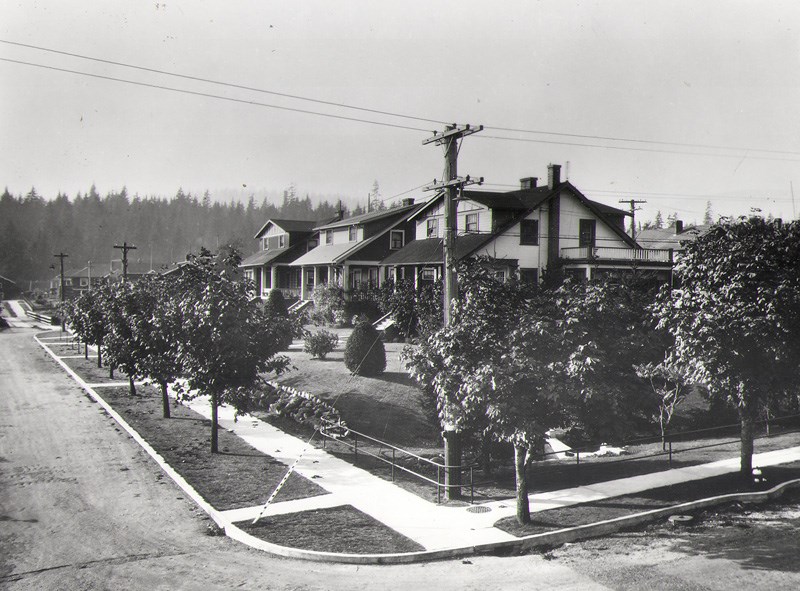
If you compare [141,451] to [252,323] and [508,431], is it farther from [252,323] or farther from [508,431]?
[508,431]

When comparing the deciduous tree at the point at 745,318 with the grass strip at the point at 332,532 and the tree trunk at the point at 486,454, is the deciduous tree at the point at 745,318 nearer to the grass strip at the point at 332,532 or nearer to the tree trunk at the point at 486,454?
the tree trunk at the point at 486,454

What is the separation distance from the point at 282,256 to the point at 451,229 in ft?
148

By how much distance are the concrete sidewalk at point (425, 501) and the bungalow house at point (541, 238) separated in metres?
19.9

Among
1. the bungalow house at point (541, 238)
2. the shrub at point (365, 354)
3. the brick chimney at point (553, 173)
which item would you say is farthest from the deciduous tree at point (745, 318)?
the brick chimney at point (553, 173)

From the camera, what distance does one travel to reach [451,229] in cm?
1340

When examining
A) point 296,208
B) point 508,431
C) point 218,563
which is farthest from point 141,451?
point 296,208

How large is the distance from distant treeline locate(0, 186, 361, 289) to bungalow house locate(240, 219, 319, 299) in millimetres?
69298

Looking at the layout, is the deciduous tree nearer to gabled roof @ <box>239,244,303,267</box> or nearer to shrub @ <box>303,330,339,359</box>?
shrub @ <box>303,330,339,359</box>

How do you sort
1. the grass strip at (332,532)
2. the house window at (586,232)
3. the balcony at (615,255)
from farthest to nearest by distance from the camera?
the house window at (586,232) → the balcony at (615,255) → the grass strip at (332,532)

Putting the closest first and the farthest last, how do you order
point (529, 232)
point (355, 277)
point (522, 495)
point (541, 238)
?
point (522, 495), point (529, 232), point (541, 238), point (355, 277)

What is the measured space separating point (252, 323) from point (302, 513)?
20.0 ft

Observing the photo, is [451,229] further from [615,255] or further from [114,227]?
[114,227]

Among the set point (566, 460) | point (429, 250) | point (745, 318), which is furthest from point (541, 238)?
point (745, 318)

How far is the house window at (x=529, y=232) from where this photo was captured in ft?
123
